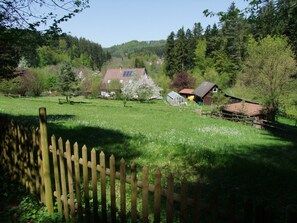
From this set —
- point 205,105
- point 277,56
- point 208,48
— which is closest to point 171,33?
point 208,48

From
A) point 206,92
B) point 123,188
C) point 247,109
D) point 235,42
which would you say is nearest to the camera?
point 123,188

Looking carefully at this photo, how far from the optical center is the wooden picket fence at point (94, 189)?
3.21 m

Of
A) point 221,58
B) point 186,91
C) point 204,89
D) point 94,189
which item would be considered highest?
point 221,58

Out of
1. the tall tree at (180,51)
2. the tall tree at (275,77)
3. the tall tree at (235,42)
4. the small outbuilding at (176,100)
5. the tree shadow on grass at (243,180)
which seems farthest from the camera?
the tall tree at (180,51)

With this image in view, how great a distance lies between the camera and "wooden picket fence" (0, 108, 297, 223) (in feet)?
10.5

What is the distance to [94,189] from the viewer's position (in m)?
4.79

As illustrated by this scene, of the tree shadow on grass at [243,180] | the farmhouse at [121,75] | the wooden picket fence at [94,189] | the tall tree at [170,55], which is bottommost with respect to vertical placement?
the tree shadow on grass at [243,180]

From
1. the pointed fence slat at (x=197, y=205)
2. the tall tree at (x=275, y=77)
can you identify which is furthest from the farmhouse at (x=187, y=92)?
the pointed fence slat at (x=197, y=205)

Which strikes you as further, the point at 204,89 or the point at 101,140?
the point at 204,89

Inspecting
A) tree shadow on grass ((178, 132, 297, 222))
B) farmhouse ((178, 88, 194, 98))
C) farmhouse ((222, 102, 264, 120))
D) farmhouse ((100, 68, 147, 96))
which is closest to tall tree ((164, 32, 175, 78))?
farmhouse ((100, 68, 147, 96))

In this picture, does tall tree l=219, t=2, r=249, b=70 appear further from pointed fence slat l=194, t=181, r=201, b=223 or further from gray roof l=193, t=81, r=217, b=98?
pointed fence slat l=194, t=181, r=201, b=223

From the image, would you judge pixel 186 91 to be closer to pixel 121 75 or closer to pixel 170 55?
pixel 170 55

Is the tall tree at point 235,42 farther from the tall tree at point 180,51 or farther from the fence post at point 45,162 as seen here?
the fence post at point 45,162

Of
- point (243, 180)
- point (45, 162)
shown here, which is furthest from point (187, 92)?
Result: point (45, 162)
